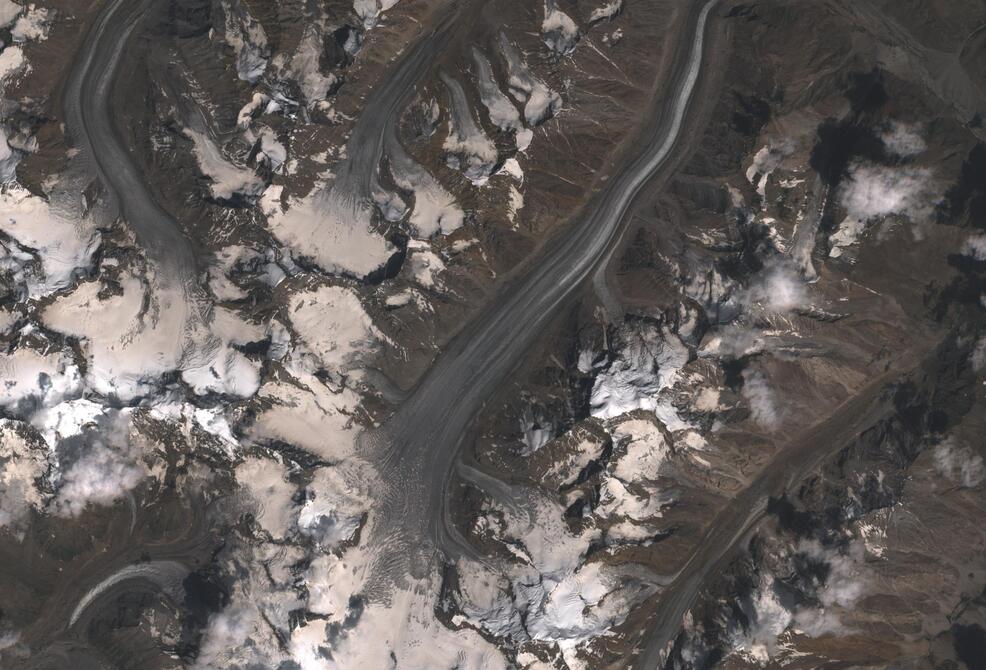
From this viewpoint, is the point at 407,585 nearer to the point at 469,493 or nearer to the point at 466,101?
the point at 469,493

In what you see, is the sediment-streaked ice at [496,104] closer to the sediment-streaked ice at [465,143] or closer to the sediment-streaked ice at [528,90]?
the sediment-streaked ice at [528,90]

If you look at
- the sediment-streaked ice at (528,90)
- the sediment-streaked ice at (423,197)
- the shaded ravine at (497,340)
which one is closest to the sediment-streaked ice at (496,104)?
the sediment-streaked ice at (528,90)

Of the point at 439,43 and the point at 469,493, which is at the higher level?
the point at 439,43

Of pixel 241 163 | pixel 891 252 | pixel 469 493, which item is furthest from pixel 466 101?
pixel 891 252

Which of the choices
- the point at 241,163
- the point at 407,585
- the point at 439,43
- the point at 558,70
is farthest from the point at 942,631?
the point at 241,163

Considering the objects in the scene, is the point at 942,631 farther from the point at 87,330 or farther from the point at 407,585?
the point at 87,330

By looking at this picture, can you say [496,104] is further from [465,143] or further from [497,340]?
[497,340]

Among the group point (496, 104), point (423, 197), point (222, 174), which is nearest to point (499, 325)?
point (423, 197)

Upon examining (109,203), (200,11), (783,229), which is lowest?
(109,203)
